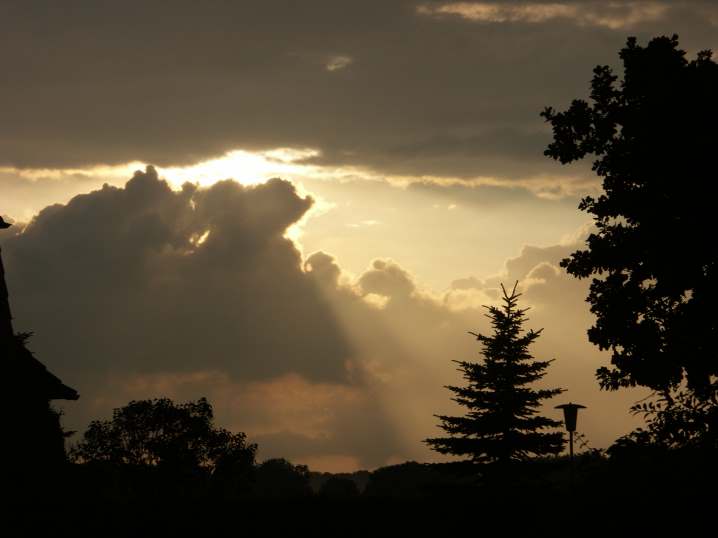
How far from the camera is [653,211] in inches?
1001

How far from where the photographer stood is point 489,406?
5044 cm

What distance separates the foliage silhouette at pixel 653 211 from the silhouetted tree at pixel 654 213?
30mm

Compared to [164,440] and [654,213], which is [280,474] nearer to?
[164,440]

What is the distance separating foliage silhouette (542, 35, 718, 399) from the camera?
24.4m

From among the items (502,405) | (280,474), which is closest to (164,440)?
(502,405)

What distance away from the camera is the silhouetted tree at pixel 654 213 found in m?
24.4

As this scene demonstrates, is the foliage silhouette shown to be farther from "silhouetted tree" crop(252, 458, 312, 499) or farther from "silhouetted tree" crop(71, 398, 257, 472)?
"silhouetted tree" crop(252, 458, 312, 499)

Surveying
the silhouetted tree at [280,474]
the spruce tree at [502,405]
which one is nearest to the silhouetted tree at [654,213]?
the spruce tree at [502,405]

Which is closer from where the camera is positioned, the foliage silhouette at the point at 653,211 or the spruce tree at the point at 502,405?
the foliage silhouette at the point at 653,211

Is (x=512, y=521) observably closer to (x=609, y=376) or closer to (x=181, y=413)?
(x=609, y=376)

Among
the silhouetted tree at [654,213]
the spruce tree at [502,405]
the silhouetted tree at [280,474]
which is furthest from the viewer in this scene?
the silhouetted tree at [280,474]

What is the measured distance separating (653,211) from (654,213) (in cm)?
8

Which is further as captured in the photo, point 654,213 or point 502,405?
point 502,405

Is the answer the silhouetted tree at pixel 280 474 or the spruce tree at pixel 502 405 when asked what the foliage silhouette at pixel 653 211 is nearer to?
the spruce tree at pixel 502 405
